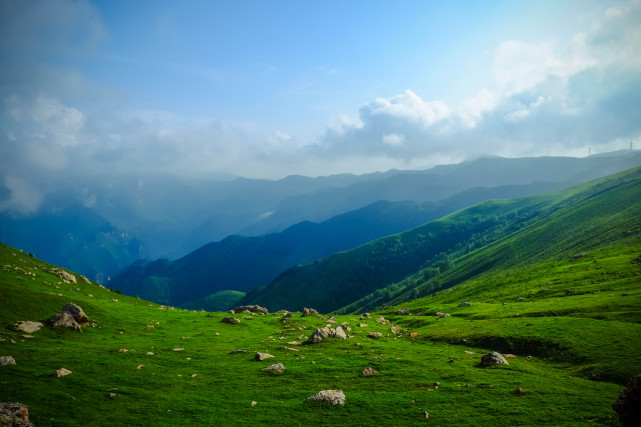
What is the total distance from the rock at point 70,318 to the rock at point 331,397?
100 feet

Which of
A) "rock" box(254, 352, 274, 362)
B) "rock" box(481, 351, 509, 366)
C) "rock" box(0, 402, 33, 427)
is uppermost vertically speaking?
"rock" box(0, 402, 33, 427)

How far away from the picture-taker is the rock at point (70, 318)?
37.2m

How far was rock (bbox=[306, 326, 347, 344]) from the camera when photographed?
4191 cm

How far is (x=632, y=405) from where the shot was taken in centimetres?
1775

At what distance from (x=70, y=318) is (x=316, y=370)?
29.6 m

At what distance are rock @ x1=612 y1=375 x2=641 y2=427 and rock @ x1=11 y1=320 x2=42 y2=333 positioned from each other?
161ft

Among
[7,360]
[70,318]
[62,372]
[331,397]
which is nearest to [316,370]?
[331,397]

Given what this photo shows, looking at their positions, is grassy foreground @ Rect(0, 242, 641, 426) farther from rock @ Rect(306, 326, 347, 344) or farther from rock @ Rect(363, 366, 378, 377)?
rock @ Rect(306, 326, 347, 344)

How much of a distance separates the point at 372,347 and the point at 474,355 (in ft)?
37.7

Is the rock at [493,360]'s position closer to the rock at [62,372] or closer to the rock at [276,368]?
the rock at [276,368]

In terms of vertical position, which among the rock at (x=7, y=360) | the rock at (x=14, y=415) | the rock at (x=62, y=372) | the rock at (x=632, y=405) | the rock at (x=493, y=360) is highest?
the rock at (x=7, y=360)

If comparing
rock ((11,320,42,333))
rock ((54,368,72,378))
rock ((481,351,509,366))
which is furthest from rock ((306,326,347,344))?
rock ((11,320,42,333))

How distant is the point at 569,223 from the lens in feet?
600

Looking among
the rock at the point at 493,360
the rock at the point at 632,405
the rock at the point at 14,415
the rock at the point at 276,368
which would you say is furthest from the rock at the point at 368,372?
the rock at the point at 14,415
